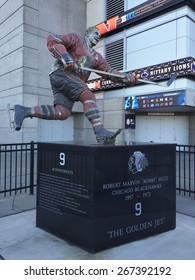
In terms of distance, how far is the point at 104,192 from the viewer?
11.4 feet

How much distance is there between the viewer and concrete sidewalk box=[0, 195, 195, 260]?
3244 mm

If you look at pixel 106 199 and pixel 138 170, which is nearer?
pixel 106 199

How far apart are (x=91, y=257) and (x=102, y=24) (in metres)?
17.7

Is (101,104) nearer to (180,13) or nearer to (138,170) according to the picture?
(180,13)

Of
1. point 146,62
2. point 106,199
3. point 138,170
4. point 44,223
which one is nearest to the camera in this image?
point 106,199

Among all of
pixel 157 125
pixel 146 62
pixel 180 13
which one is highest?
pixel 180 13

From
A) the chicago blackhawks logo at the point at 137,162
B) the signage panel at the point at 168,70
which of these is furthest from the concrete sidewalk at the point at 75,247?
the signage panel at the point at 168,70

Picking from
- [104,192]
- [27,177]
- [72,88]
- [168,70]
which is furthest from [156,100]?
[104,192]

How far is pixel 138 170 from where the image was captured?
3814 millimetres

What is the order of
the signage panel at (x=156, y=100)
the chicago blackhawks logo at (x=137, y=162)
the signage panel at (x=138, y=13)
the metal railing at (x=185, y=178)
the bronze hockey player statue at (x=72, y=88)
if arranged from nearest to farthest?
1. the chicago blackhawks logo at (x=137, y=162)
2. the bronze hockey player statue at (x=72, y=88)
3. the metal railing at (x=185, y=178)
4. the signage panel at (x=156, y=100)
5. the signage panel at (x=138, y=13)

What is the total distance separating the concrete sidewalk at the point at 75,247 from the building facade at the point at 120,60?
36.3ft

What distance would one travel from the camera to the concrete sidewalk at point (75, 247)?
3244 millimetres

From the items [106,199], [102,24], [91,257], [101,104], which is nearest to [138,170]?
[106,199]

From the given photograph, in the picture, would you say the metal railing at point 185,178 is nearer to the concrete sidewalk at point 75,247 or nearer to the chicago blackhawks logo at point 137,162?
the concrete sidewalk at point 75,247
